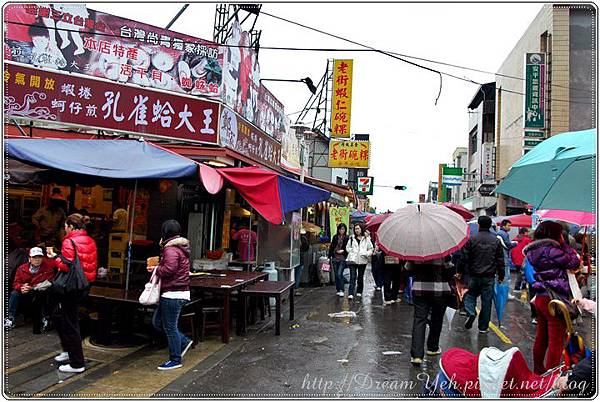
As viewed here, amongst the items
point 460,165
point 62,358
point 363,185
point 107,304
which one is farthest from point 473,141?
point 62,358

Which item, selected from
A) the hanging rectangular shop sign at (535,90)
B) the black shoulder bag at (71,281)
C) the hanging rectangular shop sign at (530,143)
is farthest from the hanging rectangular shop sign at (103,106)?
the hanging rectangular shop sign at (530,143)

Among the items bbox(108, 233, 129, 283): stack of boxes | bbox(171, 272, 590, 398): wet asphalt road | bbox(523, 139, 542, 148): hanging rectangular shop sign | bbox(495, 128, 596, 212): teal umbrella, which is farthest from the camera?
bbox(523, 139, 542, 148): hanging rectangular shop sign

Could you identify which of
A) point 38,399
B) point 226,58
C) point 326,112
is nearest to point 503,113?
point 326,112

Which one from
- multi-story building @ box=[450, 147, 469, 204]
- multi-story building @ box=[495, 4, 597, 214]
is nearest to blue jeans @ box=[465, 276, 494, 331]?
multi-story building @ box=[495, 4, 597, 214]

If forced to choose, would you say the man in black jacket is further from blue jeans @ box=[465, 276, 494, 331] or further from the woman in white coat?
the woman in white coat

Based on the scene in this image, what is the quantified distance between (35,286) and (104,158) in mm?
1918

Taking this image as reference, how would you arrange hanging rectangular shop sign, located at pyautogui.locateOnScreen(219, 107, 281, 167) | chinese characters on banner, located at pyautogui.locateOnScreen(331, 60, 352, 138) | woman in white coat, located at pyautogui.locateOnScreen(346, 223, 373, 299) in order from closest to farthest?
hanging rectangular shop sign, located at pyautogui.locateOnScreen(219, 107, 281, 167)
woman in white coat, located at pyautogui.locateOnScreen(346, 223, 373, 299)
chinese characters on banner, located at pyautogui.locateOnScreen(331, 60, 352, 138)

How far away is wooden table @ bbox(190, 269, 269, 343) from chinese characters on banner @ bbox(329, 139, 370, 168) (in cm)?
1417

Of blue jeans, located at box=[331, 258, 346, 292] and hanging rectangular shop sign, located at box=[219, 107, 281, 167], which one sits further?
blue jeans, located at box=[331, 258, 346, 292]

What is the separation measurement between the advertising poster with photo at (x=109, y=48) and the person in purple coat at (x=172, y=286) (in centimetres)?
556

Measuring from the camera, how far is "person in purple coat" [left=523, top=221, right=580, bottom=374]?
5203 millimetres

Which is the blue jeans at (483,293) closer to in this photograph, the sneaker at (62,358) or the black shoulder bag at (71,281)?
the black shoulder bag at (71,281)

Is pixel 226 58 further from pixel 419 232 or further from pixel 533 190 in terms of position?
pixel 533 190

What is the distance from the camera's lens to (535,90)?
73.3 feet
